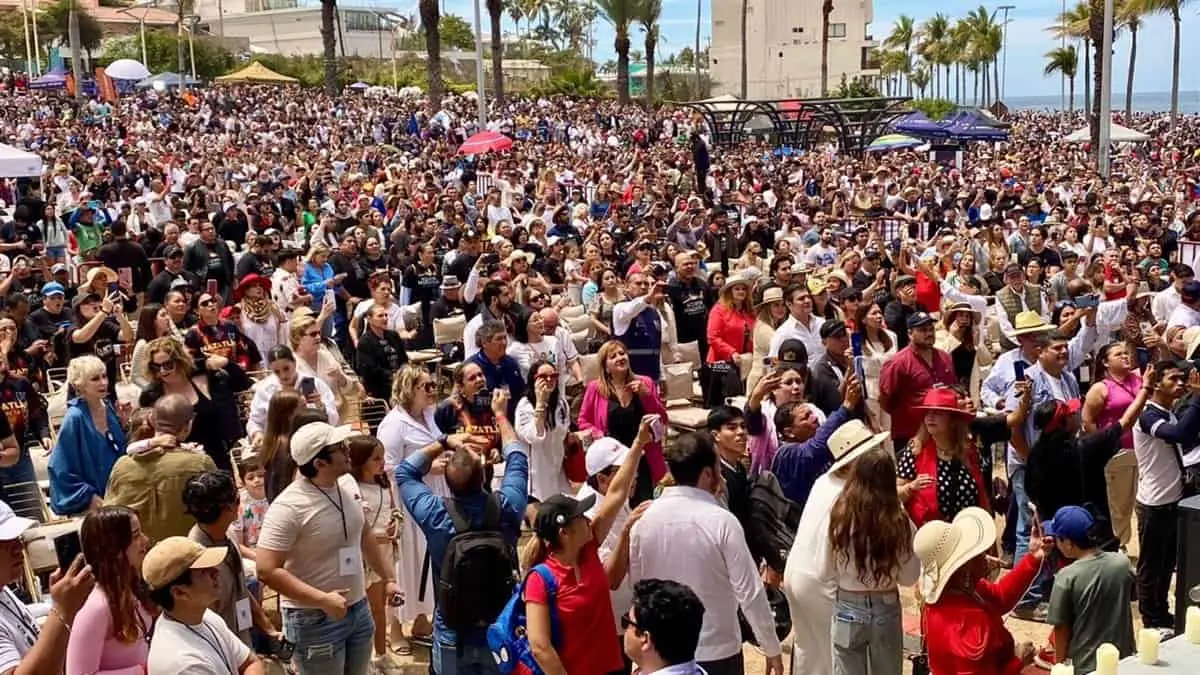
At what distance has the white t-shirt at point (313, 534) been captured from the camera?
16.1 feet

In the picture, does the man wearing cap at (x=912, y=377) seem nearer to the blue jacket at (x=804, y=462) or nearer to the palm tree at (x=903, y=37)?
the blue jacket at (x=804, y=462)

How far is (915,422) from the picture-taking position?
7.70 metres

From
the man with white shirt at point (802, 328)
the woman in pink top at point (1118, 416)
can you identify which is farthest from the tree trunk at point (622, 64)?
the woman in pink top at point (1118, 416)

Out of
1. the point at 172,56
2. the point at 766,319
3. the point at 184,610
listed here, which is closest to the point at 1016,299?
the point at 766,319

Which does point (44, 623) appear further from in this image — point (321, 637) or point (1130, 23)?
point (1130, 23)

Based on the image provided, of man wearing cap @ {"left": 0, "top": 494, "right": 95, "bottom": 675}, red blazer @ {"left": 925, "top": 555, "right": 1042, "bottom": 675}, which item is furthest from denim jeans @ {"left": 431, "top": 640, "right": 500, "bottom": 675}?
red blazer @ {"left": 925, "top": 555, "right": 1042, "bottom": 675}

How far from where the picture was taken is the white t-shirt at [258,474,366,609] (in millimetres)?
4902

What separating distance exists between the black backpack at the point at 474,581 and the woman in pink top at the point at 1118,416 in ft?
11.8

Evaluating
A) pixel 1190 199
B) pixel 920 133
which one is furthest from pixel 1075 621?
pixel 920 133

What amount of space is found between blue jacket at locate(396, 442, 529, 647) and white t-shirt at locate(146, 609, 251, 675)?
0.98 m

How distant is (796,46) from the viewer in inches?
3831

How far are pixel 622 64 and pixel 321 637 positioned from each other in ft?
182

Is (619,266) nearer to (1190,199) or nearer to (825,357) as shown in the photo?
(825,357)

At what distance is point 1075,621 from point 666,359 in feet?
18.7
